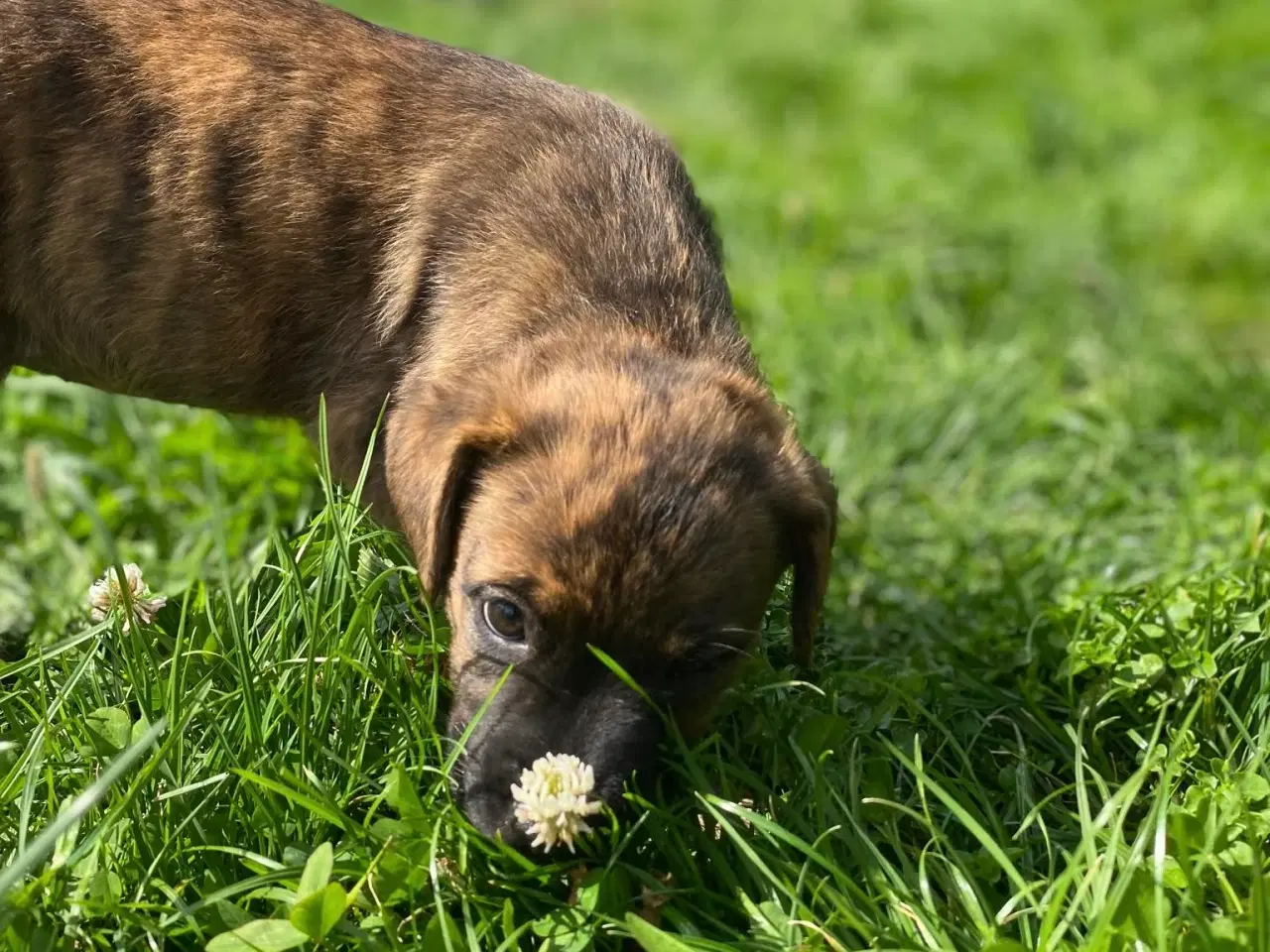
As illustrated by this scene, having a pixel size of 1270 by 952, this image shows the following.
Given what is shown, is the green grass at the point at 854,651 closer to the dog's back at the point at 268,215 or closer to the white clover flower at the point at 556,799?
the white clover flower at the point at 556,799

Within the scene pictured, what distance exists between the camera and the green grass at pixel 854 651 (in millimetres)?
3025

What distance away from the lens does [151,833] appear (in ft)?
10.0

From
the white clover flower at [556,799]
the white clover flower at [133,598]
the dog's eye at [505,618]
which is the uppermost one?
the dog's eye at [505,618]

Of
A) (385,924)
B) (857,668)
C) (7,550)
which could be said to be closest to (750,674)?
(857,668)

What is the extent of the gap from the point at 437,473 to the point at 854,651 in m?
1.65

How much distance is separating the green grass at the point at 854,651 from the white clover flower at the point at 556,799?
0.54ft

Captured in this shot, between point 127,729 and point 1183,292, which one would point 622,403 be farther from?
point 1183,292

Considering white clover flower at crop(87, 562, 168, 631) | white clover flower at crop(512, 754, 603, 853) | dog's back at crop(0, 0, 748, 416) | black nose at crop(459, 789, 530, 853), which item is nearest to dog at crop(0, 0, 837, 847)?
dog's back at crop(0, 0, 748, 416)

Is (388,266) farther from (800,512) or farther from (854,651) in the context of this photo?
(854,651)

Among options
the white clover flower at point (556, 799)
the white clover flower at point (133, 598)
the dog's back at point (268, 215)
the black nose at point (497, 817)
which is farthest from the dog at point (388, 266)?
the white clover flower at point (133, 598)

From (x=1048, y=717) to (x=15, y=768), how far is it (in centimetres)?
248

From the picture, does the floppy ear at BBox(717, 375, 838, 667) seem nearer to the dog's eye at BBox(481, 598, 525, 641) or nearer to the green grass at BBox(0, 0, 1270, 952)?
the green grass at BBox(0, 0, 1270, 952)

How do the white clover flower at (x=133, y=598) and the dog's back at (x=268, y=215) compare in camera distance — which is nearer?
the white clover flower at (x=133, y=598)

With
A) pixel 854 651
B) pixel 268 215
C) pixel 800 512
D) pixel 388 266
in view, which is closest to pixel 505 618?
pixel 800 512
